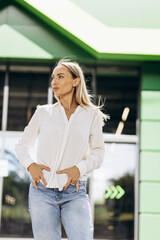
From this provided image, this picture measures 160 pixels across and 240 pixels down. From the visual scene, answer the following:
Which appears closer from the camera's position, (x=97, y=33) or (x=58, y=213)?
(x=58, y=213)

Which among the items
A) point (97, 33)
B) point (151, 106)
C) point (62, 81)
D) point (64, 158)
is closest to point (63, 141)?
point (64, 158)

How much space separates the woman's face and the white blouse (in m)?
0.10

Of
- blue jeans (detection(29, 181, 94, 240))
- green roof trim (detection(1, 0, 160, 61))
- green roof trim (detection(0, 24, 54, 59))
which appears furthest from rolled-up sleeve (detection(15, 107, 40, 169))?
A: green roof trim (detection(0, 24, 54, 59))

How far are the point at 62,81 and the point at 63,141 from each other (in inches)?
16.9

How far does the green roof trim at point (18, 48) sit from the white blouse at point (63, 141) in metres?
3.77

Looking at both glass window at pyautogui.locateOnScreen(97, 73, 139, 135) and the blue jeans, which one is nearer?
the blue jeans

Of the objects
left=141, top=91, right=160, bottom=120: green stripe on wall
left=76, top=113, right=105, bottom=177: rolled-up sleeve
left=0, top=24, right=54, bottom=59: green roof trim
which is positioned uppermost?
left=0, top=24, right=54, bottom=59: green roof trim

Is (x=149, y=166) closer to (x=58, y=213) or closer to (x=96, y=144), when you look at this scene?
(x=96, y=144)

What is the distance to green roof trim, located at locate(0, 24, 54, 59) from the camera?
640 centimetres

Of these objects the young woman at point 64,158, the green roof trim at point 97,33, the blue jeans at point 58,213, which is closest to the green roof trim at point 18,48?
the green roof trim at point 97,33

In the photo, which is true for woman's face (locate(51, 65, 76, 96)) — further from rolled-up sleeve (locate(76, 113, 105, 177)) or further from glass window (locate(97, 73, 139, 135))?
glass window (locate(97, 73, 139, 135))

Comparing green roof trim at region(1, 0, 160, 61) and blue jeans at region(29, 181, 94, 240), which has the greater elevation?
green roof trim at region(1, 0, 160, 61)

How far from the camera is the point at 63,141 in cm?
255

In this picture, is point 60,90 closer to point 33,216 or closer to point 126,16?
point 33,216
